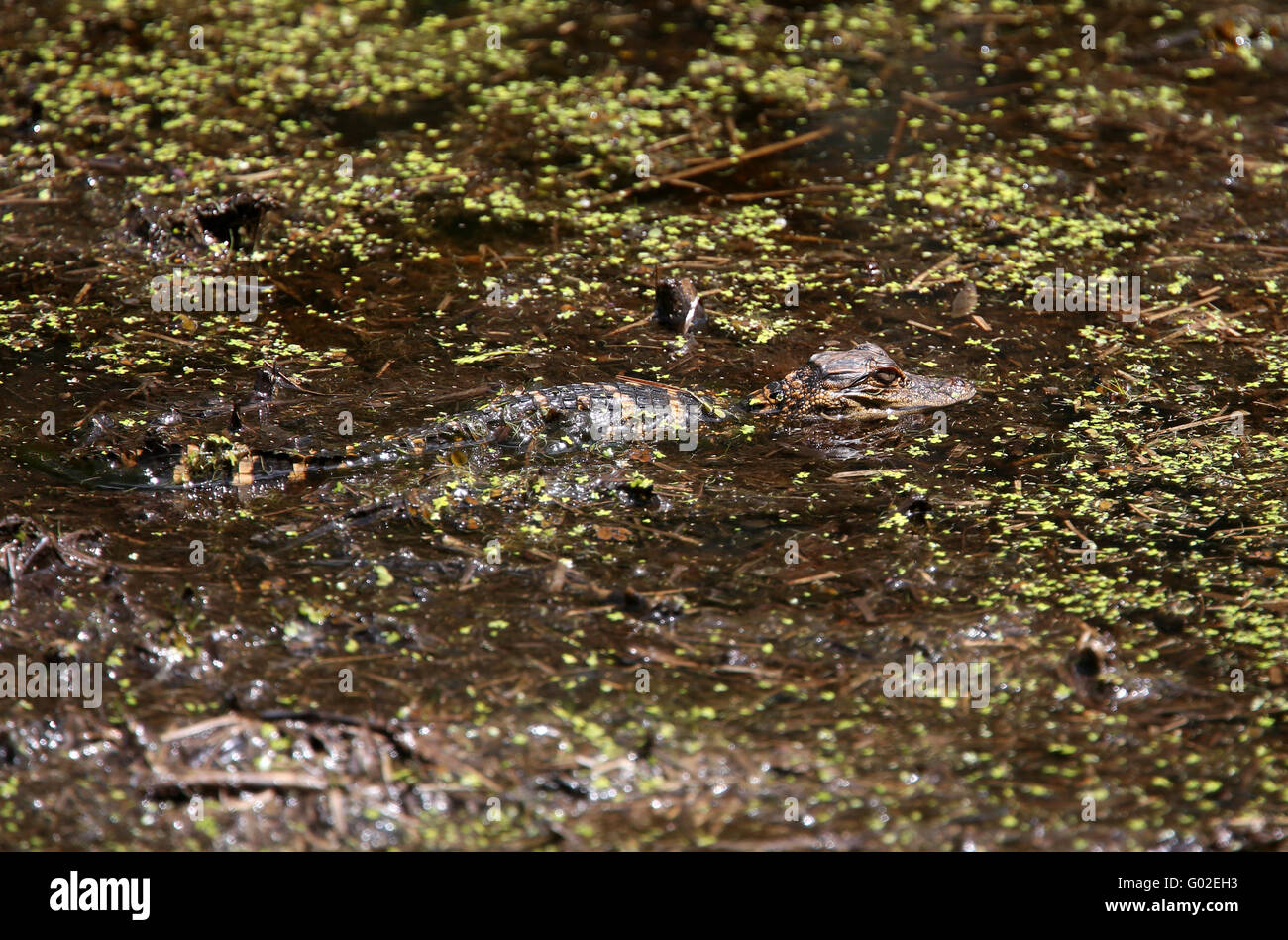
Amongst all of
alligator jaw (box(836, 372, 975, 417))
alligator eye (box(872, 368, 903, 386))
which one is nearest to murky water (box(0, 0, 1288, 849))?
alligator jaw (box(836, 372, 975, 417))

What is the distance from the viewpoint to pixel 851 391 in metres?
3.91

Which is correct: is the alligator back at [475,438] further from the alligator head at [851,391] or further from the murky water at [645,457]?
the alligator head at [851,391]

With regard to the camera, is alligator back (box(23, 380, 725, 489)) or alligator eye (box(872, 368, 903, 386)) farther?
alligator eye (box(872, 368, 903, 386))

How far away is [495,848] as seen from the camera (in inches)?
98.1

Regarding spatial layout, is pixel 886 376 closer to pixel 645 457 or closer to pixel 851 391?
pixel 851 391

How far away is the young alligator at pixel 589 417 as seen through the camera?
3.52 m

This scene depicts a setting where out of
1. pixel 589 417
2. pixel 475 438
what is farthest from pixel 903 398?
pixel 475 438

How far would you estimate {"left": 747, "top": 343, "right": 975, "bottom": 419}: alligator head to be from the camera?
3.89 m

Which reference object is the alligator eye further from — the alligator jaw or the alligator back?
the alligator back

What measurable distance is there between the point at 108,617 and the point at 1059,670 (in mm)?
2411

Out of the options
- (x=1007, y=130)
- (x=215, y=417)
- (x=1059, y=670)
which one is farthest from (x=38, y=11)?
(x=1059, y=670)
